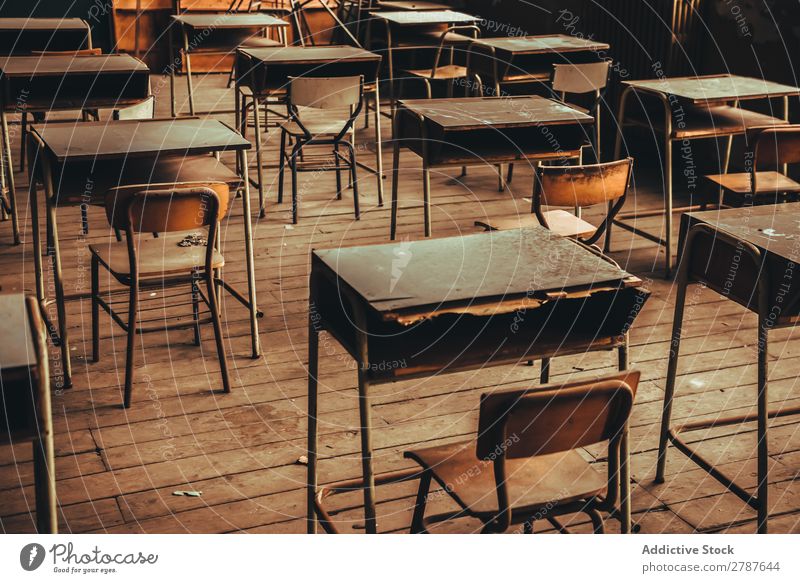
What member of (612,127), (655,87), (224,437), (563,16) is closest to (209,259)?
(224,437)

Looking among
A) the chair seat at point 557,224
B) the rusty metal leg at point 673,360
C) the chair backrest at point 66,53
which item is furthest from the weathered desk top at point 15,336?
the chair backrest at point 66,53

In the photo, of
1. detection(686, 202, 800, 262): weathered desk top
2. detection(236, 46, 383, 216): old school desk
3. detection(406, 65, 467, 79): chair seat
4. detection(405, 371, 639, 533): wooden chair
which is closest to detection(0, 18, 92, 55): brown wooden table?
detection(236, 46, 383, 216): old school desk

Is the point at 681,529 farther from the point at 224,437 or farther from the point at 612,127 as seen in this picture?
the point at 612,127

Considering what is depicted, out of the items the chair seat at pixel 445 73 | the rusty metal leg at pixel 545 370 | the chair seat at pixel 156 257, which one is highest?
A: the chair seat at pixel 445 73

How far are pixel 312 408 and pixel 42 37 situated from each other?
4471mm

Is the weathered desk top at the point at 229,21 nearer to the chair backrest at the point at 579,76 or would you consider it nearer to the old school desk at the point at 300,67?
the old school desk at the point at 300,67

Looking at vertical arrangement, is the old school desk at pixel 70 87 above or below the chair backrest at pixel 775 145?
above

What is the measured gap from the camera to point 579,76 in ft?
19.3

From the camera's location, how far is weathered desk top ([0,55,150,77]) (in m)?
4.67

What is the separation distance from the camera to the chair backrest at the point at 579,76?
5789 millimetres

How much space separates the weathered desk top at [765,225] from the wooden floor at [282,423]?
0.78 meters

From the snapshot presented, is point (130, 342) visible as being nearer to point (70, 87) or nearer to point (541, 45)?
point (70, 87)

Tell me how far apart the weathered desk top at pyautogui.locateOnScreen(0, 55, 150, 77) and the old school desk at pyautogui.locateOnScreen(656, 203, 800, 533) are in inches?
110

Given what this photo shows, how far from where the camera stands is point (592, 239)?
4156 millimetres
